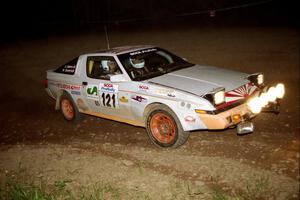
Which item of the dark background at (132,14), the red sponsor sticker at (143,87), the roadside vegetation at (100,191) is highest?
the dark background at (132,14)

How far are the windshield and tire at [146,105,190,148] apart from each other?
2.29 feet

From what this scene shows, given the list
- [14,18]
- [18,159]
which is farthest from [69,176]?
[14,18]

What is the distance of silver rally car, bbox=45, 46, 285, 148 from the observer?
4941mm

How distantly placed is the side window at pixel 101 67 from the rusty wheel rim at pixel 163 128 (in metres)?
1.15

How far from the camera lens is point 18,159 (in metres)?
5.90

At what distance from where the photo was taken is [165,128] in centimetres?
549

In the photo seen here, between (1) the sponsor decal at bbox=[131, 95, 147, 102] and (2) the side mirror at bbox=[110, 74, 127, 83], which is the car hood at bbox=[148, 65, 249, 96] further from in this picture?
(2) the side mirror at bbox=[110, 74, 127, 83]

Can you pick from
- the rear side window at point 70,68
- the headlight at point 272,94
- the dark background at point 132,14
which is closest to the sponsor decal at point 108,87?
the rear side window at point 70,68

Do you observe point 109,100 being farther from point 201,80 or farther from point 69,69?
point 201,80

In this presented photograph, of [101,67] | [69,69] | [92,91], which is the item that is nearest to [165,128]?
[92,91]

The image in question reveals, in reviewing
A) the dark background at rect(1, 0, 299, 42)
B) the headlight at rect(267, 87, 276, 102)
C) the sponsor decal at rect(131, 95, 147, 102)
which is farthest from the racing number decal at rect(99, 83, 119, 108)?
the dark background at rect(1, 0, 299, 42)

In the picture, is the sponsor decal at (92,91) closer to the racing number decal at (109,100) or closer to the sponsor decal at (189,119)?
the racing number decal at (109,100)

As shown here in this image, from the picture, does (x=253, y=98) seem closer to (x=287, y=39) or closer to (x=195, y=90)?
(x=195, y=90)

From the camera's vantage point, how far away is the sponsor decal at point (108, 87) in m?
5.92
